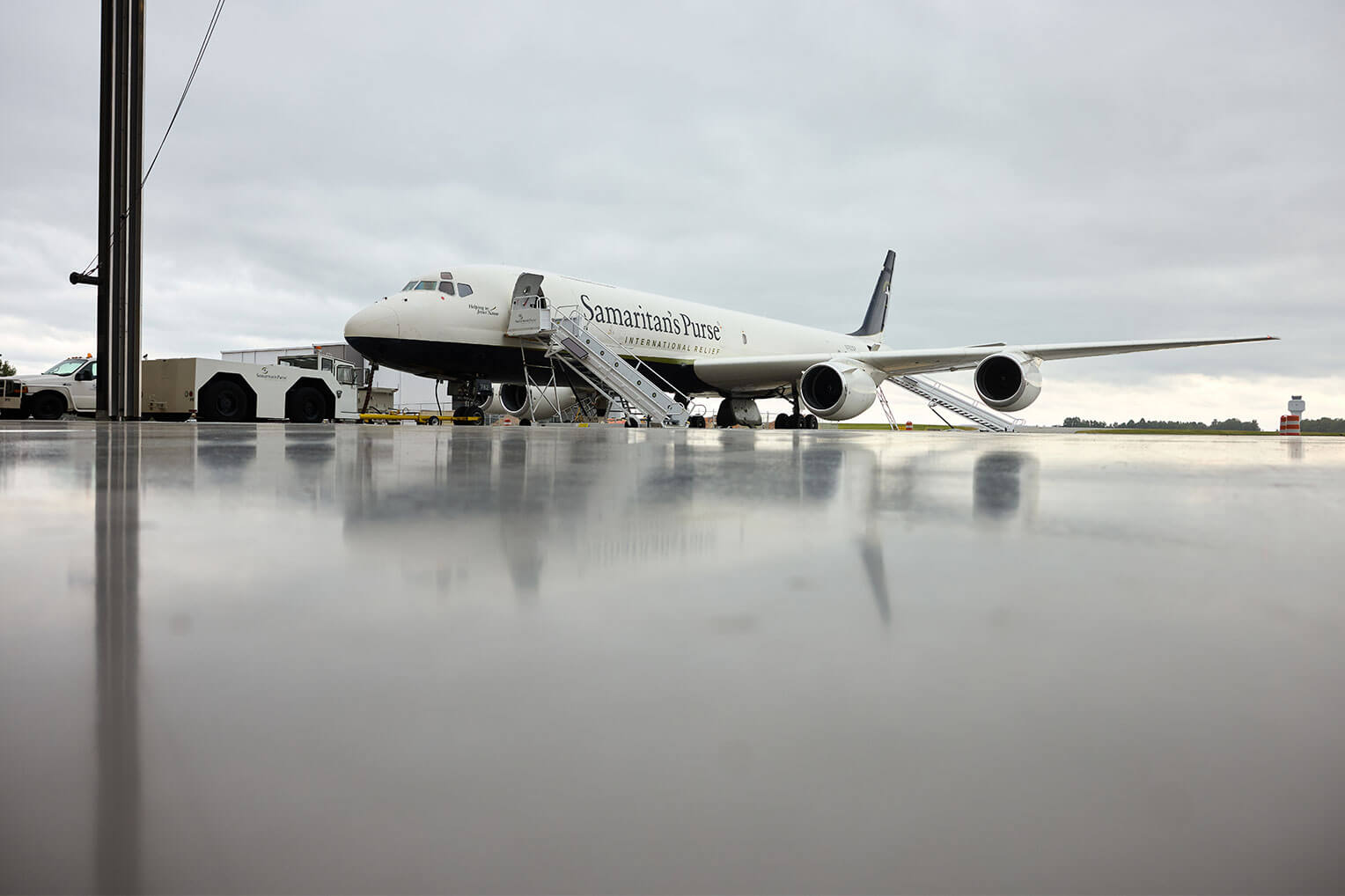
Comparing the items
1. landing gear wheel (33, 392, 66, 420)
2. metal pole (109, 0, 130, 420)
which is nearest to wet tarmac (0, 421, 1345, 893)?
metal pole (109, 0, 130, 420)

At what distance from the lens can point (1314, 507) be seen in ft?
5.40

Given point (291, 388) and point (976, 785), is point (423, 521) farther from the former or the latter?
point (291, 388)

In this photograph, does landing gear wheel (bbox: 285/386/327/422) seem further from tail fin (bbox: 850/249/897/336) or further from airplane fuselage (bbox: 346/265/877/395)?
tail fin (bbox: 850/249/897/336)

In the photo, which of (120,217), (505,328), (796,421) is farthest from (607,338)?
(120,217)

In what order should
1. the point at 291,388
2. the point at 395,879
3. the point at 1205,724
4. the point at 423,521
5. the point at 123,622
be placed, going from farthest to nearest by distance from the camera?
the point at 291,388 < the point at 423,521 < the point at 123,622 < the point at 1205,724 < the point at 395,879

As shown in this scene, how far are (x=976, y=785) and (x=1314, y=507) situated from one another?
1775 millimetres

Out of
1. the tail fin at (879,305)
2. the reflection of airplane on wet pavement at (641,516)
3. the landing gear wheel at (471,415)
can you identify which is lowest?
the reflection of airplane on wet pavement at (641,516)

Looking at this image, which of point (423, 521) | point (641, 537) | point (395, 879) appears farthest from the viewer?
point (423, 521)

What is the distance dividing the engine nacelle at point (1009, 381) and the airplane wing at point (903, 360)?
505 millimetres

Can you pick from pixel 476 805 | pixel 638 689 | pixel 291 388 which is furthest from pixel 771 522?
pixel 291 388

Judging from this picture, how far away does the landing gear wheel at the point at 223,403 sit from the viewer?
441 inches

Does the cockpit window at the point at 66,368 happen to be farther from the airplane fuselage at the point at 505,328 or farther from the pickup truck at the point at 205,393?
the airplane fuselage at the point at 505,328

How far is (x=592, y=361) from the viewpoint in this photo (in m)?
11.7

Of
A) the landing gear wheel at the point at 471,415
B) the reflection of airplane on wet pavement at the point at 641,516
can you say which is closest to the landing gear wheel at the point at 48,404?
the landing gear wheel at the point at 471,415
